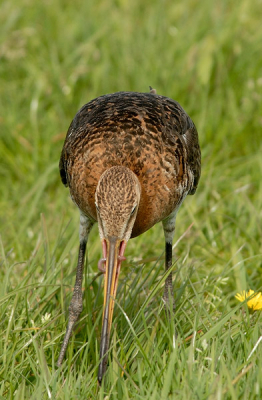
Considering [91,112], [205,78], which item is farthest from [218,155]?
[91,112]

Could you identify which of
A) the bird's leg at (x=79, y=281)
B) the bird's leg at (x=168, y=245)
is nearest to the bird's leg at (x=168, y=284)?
the bird's leg at (x=168, y=245)

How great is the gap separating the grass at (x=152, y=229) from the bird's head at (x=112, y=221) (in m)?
0.11

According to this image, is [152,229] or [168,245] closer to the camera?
[168,245]

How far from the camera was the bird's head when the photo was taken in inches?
137

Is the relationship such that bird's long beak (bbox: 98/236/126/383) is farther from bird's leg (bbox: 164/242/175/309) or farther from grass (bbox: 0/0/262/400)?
bird's leg (bbox: 164/242/175/309)

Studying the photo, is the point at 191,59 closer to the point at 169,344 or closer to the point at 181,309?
the point at 181,309

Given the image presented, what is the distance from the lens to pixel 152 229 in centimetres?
551

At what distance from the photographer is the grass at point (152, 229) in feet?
11.3

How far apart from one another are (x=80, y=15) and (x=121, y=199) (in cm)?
488

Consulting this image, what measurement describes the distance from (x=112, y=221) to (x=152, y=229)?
81.3 inches

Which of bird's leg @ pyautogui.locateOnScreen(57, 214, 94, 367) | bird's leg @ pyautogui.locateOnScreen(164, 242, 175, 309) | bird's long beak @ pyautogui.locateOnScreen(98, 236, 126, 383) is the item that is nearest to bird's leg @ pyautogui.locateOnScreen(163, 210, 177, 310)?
bird's leg @ pyautogui.locateOnScreen(164, 242, 175, 309)

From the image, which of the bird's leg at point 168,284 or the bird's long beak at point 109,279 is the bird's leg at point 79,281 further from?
the bird's long beak at point 109,279

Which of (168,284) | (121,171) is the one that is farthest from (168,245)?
(121,171)

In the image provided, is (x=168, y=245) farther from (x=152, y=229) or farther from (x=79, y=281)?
(x=152, y=229)
